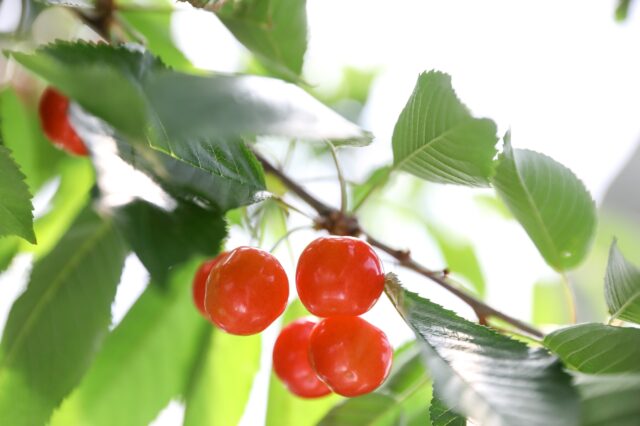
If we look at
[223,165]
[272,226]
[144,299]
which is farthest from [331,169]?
[223,165]

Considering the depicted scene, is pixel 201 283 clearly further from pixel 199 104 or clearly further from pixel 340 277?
pixel 199 104

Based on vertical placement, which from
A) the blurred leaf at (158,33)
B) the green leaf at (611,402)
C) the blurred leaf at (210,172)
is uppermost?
the green leaf at (611,402)

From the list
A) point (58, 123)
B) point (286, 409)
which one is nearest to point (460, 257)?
point (286, 409)

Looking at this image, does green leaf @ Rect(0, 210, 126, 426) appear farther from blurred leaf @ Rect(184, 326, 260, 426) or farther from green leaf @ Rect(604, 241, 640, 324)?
green leaf @ Rect(604, 241, 640, 324)

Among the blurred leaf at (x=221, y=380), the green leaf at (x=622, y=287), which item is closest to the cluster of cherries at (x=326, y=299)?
the green leaf at (x=622, y=287)

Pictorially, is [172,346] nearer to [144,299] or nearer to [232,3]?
[144,299]

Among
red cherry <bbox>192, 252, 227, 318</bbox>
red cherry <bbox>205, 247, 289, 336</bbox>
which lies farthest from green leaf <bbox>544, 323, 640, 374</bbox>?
red cherry <bbox>192, 252, 227, 318</bbox>

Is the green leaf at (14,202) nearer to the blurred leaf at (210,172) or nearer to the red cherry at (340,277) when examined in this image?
the blurred leaf at (210,172)
